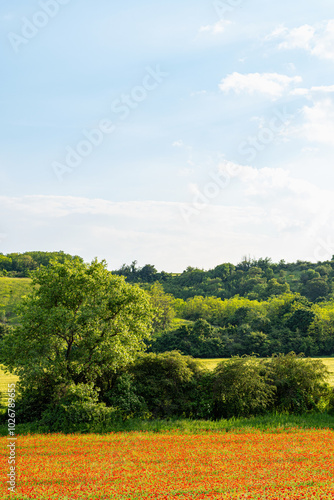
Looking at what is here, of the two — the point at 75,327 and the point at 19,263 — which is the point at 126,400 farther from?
the point at 19,263

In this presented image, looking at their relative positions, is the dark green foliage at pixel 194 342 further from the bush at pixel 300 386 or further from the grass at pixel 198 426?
the grass at pixel 198 426

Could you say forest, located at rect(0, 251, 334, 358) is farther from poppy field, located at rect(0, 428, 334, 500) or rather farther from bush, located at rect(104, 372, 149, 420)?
poppy field, located at rect(0, 428, 334, 500)

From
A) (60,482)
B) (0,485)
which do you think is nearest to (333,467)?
(60,482)

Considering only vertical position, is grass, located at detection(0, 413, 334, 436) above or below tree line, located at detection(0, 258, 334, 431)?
below

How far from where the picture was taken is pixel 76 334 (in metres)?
26.0

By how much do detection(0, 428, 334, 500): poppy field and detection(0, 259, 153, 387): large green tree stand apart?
16.2 feet

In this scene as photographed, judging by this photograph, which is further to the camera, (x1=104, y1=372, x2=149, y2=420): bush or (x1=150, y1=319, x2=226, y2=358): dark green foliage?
(x1=150, y1=319, x2=226, y2=358): dark green foliage

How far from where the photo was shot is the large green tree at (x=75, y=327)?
2503 cm

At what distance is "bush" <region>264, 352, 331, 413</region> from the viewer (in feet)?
91.8

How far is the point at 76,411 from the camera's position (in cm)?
2308

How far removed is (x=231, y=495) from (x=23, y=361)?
17700 mm

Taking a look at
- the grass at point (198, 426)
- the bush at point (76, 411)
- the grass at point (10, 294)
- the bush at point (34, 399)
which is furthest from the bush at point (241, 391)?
the grass at point (10, 294)

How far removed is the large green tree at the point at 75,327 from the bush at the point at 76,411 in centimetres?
127

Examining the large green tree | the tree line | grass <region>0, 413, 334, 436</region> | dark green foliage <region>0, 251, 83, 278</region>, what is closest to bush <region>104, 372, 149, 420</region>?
the tree line
